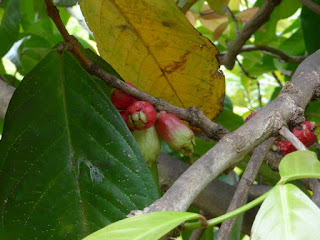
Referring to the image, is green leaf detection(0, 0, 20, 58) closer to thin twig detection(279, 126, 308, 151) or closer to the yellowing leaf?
the yellowing leaf

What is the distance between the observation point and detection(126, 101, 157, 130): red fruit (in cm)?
73

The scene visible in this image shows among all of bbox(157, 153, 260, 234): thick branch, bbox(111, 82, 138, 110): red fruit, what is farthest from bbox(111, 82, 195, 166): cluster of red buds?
bbox(157, 153, 260, 234): thick branch

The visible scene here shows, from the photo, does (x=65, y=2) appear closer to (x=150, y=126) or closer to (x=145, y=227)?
(x=150, y=126)

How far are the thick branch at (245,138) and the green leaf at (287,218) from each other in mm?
69

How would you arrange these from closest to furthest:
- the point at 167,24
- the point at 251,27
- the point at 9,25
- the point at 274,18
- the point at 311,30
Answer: the point at 167,24
the point at 9,25
the point at 311,30
the point at 251,27
the point at 274,18

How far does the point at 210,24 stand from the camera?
1.89m

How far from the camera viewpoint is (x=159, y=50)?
3.09 ft

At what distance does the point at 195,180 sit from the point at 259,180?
3.30ft

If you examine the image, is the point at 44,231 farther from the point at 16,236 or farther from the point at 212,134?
the point at 212,134

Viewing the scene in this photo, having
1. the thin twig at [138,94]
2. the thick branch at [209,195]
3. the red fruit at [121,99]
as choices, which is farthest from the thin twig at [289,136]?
the thick branch at [209,195]

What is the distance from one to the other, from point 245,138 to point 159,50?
1.30 feet

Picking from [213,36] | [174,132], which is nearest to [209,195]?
[174,132]

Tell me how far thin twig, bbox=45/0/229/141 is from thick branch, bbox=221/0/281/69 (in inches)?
25.9

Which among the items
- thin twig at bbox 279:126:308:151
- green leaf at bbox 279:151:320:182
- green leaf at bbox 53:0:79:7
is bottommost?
thin twig at bbox 279:126:308:151
